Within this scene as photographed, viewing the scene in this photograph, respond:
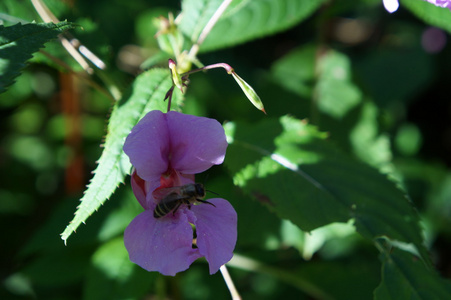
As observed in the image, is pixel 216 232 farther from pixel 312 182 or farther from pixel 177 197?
pixel 312 182

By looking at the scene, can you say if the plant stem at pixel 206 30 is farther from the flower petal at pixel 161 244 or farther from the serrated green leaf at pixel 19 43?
the flower petal at pixel 161 244

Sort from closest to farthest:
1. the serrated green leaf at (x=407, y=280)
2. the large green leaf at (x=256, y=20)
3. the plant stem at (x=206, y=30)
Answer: the serrated green leaf at (x=407, y=280) < the plant stem at (x=206, y=30) < the large green leaf at (x=256, y=20)

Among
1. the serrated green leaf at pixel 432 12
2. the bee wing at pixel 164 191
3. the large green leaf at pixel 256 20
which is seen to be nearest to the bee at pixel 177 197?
the bee wing at pixel 164 191

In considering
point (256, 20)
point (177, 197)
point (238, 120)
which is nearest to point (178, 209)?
point (177, 197)

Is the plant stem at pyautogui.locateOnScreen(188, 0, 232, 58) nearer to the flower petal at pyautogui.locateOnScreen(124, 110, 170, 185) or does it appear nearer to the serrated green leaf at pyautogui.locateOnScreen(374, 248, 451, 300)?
the flower petal at pyautogui.locateOnScreen(124, 110, 170, 185)

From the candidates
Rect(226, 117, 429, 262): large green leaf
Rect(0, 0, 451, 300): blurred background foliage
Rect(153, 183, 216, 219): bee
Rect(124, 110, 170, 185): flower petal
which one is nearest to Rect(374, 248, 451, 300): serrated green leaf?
Rect(226, 117, 429, 262): large green leaf

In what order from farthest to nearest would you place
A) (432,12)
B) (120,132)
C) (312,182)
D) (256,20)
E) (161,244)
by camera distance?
1. (256,20)
2. (432,12)
3. (312,182)
4. (120,132)
5. (161,244)
